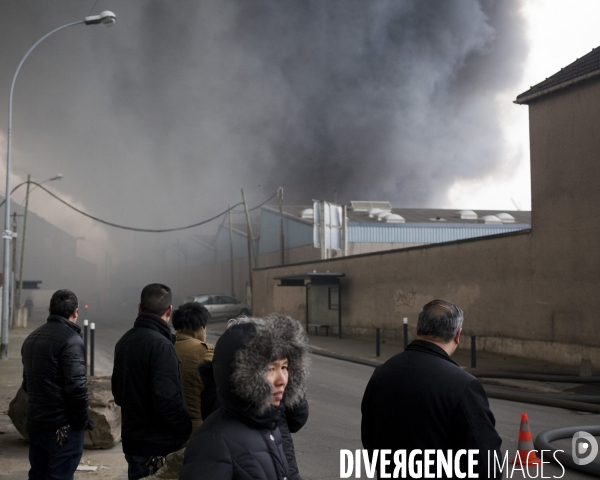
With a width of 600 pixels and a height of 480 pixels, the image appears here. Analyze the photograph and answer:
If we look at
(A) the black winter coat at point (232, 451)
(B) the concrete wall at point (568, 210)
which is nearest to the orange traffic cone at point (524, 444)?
(A) the black winter coat at point (232, 451)

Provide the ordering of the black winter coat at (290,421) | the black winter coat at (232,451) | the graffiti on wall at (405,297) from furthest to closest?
the graffiti on wall at (405,297), the black winter coat at (290,421), the black winter coat at (232,451)

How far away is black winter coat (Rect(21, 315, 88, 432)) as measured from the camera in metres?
4.71

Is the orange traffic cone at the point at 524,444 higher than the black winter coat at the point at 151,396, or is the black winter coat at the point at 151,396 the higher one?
the black winter coat at the point at 151,396

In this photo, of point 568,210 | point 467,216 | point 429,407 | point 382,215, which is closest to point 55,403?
point 429,407

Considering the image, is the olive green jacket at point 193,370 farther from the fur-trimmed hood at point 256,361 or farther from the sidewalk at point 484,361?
the sidewalk at point 484,361

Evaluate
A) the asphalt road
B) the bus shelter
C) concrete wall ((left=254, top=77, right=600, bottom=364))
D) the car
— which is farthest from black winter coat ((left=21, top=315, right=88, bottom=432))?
the car

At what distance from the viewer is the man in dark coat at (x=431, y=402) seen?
2.94 m

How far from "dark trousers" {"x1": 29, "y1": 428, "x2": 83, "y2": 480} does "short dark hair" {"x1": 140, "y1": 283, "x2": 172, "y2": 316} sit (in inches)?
49.2

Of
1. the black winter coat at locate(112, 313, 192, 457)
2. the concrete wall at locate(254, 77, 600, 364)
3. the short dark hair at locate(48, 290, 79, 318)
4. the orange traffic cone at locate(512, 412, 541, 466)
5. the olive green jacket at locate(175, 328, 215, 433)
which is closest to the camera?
the black winter coat at locate(112, 313, 192, 457)

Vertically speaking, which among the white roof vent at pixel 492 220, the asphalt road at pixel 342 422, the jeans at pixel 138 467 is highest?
the white roof vent at pixel 492 220

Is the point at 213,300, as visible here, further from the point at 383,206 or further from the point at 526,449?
the point at 526,449

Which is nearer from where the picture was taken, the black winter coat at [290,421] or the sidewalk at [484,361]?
the black winter coat at [290,421]

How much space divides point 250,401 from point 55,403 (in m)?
A: 2.99

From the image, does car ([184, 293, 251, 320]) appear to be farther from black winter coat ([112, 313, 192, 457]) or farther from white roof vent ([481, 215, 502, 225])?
black winter coat ([112, 313, 192, 457])
